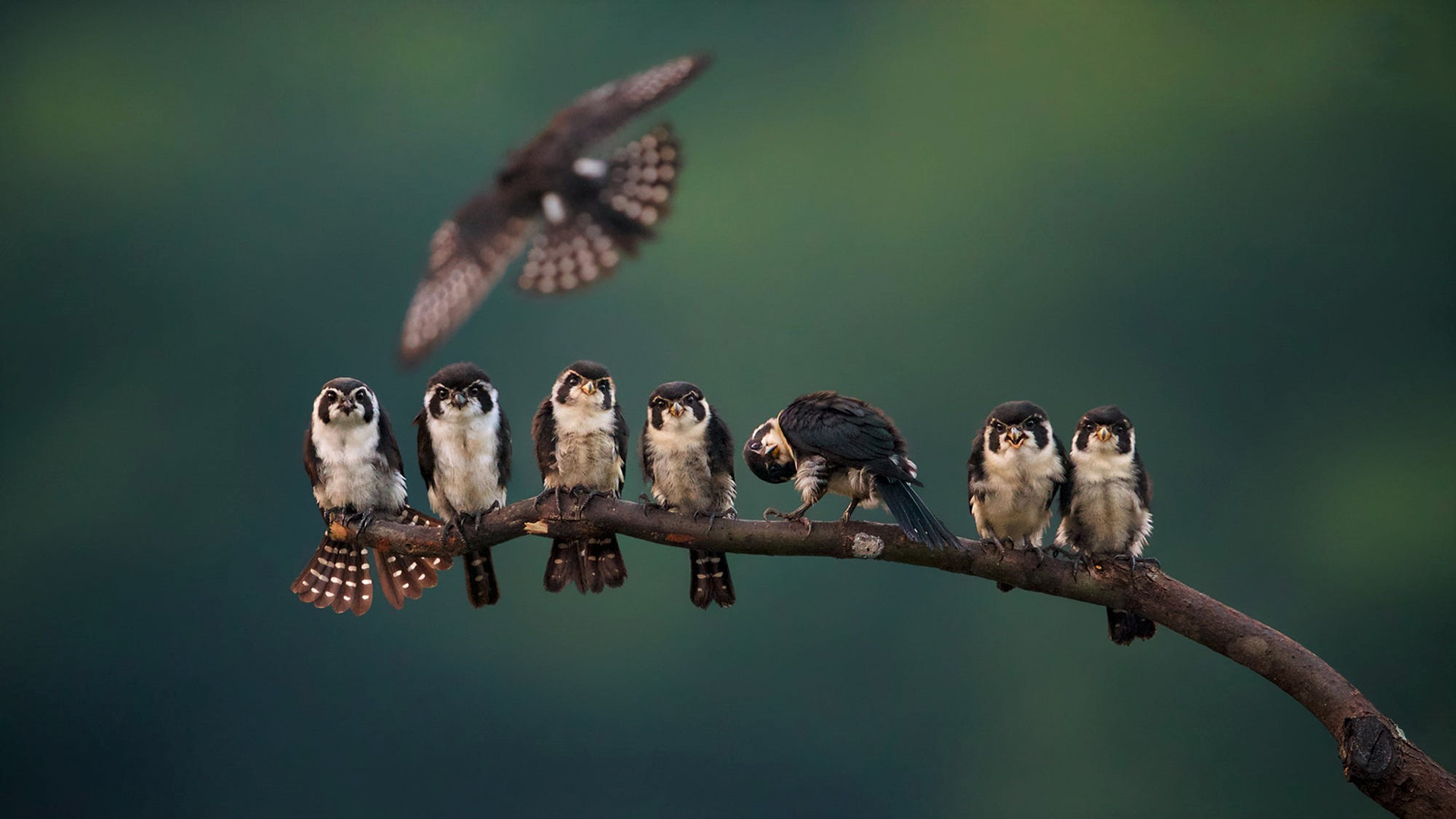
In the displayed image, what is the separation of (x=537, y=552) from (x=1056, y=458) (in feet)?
21.9

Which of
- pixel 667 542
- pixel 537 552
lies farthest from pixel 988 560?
pixel 537 552

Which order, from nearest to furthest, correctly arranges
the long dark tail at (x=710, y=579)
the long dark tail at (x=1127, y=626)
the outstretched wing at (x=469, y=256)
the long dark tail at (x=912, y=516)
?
the long dark tail at (x=912, y=516)
the long dark tail at (x=1127, y=626)
the long dark tail at (x=710, y=579)
the outstretched wing at (x=469, y=256)

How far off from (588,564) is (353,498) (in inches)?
37.9

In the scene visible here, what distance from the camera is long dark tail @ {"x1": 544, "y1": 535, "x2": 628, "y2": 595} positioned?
14.7 ft

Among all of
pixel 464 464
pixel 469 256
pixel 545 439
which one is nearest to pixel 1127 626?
pixel 545 439

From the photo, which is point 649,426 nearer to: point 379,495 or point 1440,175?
point 379,495

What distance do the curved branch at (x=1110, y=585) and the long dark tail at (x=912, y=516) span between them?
0.04 metres

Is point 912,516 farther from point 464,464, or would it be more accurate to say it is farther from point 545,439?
point 464,464

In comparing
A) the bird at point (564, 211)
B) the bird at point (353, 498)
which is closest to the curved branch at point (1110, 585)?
the bird at point (353, 498)

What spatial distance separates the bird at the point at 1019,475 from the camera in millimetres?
4355

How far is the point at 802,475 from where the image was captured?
14.3ft

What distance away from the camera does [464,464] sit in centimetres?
467

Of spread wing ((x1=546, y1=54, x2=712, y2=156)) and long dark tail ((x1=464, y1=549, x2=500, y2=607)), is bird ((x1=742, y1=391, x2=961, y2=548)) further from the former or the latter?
spread wing ((x1=546, y1=54, x2=712, y2=156))

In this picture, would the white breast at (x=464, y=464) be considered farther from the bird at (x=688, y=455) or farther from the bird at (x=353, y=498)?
the bird at (x=688, y=455)
